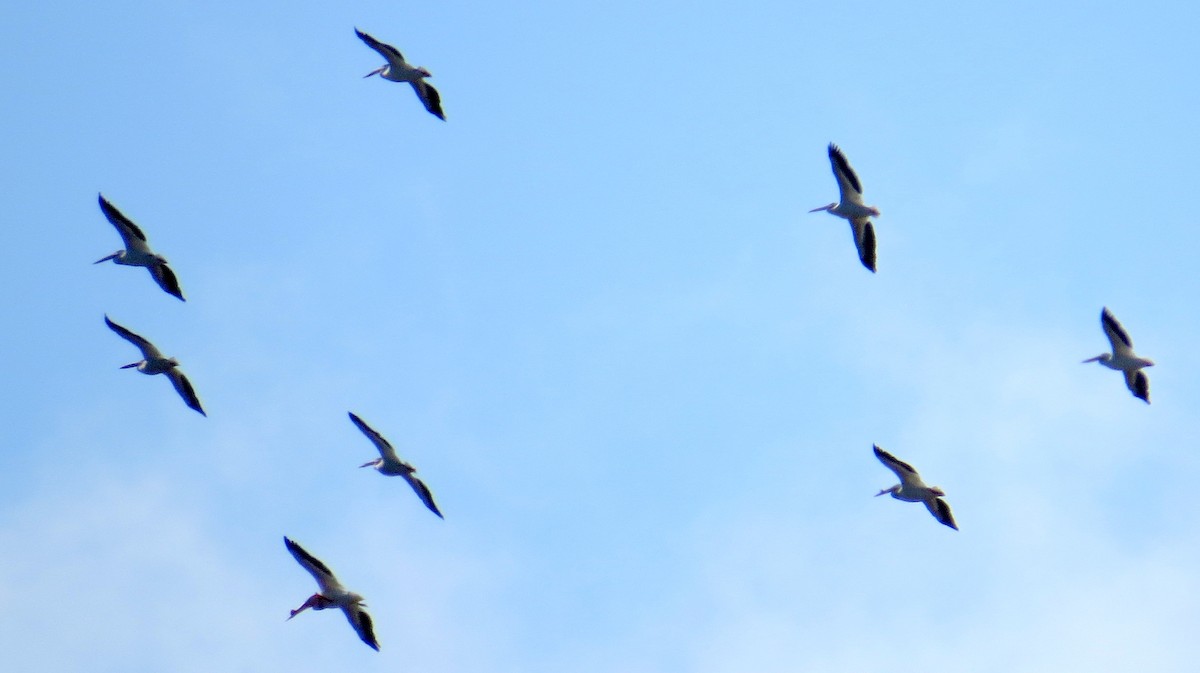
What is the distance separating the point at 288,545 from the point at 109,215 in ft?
21.1

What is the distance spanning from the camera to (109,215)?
83.0 feet

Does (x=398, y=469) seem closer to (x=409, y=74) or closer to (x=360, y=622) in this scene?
(x=360, y=622)

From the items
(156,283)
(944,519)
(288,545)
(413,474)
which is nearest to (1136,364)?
(944,519)

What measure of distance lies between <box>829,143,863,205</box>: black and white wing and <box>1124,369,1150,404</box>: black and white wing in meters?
6.35

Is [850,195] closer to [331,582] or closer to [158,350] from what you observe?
[331,582]

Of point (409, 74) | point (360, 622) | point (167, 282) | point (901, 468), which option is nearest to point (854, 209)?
point (901, 468)

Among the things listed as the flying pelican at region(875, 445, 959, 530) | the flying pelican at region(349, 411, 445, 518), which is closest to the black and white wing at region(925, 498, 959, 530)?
the flying pelican at region(875, 445, 959, 530)

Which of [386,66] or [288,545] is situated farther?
[386,66]

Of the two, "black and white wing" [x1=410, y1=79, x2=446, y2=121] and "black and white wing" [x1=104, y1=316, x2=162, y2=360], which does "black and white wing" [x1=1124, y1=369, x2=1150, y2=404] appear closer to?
"black and white wing" [x1=410, y1=79, x2=446, y2=121]

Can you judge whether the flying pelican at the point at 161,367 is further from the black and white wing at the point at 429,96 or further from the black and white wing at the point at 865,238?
the black and white wing at the point at 865,238

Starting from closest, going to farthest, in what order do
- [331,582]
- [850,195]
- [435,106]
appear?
1. [331,582]
2. [850,195]
3. [435,106]

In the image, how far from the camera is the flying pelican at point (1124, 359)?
2680 centimetres

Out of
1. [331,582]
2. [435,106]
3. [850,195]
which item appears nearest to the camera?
[331,582]

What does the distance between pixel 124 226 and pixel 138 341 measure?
2.12 m
